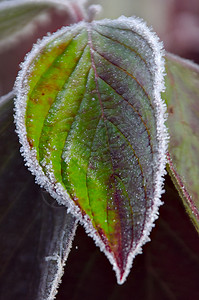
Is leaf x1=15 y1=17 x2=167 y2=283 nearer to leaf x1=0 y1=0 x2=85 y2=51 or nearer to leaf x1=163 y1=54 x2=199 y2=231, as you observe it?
leaf x1=163 y1=54 x2=199 y2=231

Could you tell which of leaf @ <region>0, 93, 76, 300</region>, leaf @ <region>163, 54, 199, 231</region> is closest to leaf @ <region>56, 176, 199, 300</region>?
leaf @ <region>0, 93, 76, 300</region>

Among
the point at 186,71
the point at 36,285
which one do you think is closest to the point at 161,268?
the point at 36,285

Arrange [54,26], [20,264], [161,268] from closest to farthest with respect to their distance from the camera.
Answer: [20,264] < [161,268] < [54,26]

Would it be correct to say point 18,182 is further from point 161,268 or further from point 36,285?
point 161,268

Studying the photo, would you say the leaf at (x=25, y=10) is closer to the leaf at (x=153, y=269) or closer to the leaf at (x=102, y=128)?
the leaf at (x=102, y=128)

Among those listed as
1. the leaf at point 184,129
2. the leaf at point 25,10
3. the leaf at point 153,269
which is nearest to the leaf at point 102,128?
the leaf at point 184,129

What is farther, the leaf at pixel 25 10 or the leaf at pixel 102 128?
the leaf at pixel 25 10
